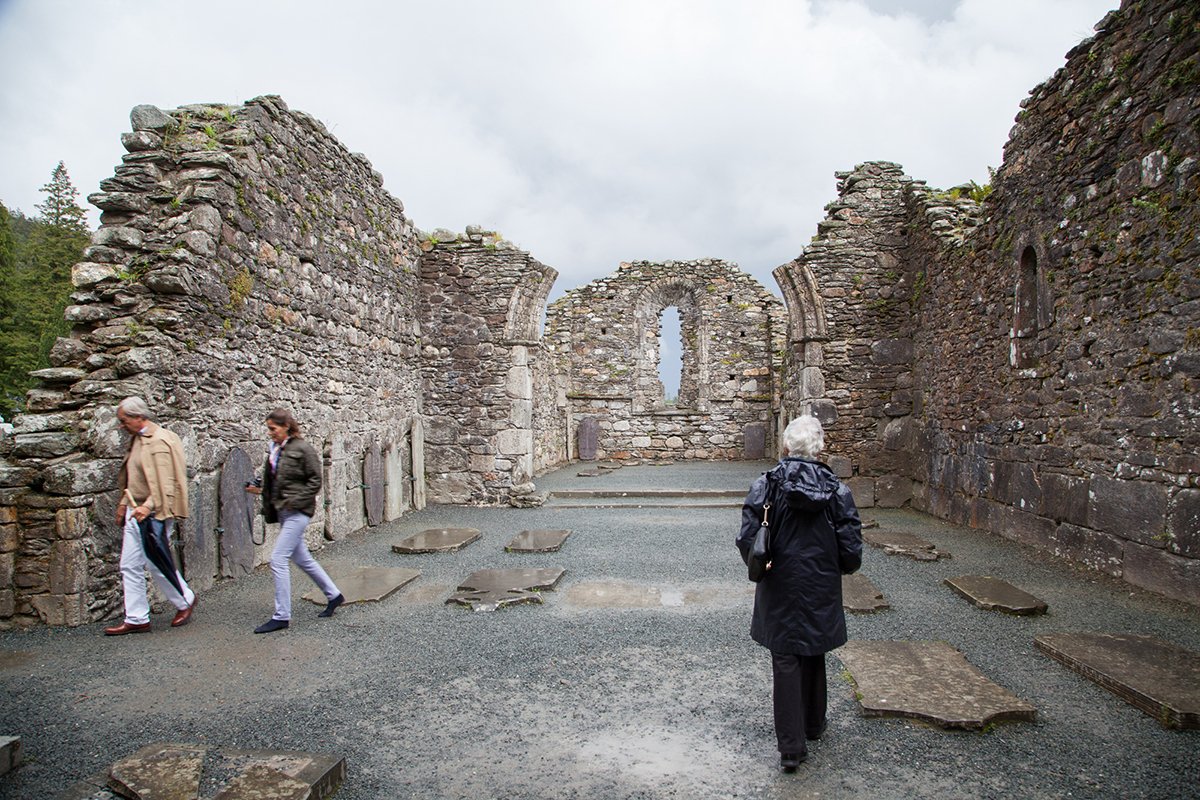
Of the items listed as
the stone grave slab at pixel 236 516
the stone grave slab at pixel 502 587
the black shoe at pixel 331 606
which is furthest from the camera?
the stone grave slab at pixel 236 516

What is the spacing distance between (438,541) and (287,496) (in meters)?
3.25

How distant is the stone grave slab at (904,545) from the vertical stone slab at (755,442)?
11752 mm

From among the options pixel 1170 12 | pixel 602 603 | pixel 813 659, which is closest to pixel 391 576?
pixel 602 603

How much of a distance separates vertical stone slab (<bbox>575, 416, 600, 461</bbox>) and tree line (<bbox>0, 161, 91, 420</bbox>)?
14490mm

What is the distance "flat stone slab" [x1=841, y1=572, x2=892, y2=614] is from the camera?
5551 millimetres

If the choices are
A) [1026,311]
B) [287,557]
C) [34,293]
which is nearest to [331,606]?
[287,557]

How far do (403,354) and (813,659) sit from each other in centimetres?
907

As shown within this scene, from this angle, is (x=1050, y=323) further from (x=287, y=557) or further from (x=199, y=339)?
(x=199, y=339)

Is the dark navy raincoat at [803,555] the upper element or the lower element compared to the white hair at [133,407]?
lower

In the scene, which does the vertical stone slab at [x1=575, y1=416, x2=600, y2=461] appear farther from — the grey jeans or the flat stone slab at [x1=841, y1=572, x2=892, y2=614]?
the grey jeans

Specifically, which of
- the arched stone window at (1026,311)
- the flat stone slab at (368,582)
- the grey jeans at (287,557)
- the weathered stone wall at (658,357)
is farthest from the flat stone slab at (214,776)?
the weathered stone wall at (658,357)

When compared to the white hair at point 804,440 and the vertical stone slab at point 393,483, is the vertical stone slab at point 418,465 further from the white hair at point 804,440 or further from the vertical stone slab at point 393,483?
the white hair at point 804,440

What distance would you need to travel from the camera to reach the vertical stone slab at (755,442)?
20586 millimetres

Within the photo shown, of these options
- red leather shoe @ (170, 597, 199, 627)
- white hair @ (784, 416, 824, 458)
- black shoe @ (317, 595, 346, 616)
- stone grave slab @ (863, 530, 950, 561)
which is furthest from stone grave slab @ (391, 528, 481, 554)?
white hair @ (784, 416, 824, 458)
